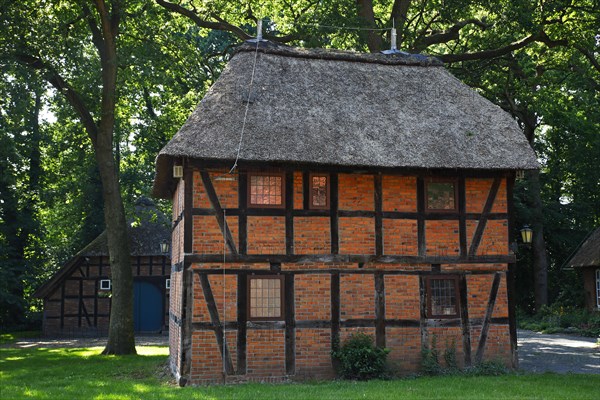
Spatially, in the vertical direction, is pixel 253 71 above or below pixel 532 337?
above

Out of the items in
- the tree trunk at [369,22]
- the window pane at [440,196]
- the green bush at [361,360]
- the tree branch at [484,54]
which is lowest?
the green bush at [361,360]

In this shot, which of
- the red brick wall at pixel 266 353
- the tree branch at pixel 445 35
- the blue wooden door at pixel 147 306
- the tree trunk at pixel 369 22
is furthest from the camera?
the blue wooden door at pixel 147 306

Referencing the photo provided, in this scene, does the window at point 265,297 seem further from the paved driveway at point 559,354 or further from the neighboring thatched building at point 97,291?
the neighboring thatched building at point 97,291

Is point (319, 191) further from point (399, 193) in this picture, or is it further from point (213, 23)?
point (213, 23)

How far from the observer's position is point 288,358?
14484 millimetres

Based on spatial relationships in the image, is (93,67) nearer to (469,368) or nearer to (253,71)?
(253,71)

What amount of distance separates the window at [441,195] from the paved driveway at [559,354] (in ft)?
14.4

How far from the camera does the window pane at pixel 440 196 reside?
15.9m

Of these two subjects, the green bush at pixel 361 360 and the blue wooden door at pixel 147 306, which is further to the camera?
the blue wooden door at pixel 147 306

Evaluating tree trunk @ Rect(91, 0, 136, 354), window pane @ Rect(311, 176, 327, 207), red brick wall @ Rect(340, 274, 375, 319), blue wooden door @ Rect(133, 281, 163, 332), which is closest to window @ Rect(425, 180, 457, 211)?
red brick wall @ Rect(340, 274, 375, 319)

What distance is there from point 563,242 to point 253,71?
77.8 ft

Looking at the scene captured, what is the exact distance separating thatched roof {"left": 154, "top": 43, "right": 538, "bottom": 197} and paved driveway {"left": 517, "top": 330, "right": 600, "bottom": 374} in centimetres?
516

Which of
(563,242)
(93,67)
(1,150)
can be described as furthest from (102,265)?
(563,242)

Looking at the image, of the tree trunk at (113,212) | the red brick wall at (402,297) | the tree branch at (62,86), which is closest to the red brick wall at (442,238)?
the red brick wall at (402,297)
